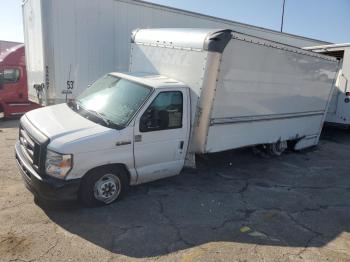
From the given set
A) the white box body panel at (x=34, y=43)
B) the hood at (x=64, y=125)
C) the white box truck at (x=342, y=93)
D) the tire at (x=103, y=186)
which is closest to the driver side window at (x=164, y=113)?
the hood at (x=64, y=125)

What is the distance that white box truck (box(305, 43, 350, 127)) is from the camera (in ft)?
35.9

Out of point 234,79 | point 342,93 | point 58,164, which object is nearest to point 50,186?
point 58,164

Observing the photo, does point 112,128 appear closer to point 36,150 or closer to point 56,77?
point 36,150

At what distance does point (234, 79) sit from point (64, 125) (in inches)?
123

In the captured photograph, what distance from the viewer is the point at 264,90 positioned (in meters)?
6.89

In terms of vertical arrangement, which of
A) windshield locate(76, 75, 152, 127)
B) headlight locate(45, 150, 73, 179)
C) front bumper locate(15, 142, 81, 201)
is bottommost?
front bumper locate(15, 142, 81, 201)

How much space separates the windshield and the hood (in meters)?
0.26

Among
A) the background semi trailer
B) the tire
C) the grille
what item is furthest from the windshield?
the background semi trailer

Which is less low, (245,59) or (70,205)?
(245,59)

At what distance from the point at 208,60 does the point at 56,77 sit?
4490mm

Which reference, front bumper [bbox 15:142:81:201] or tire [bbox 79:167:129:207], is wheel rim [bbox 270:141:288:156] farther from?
front bumper [bbox 15:142:81:201]

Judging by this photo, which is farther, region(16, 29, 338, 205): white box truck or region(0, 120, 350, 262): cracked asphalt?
region(16, 29, 338, 205): white box truck

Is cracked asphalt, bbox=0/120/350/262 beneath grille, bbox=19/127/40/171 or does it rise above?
beneath

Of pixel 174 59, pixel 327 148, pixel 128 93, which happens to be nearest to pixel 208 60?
pixel 174 59
